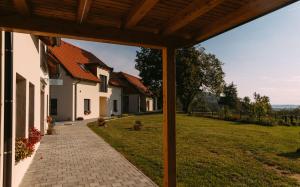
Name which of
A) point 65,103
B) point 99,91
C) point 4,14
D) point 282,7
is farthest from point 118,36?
point 99,91

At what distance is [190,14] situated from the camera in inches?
143

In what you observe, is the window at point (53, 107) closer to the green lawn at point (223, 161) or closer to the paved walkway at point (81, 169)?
the green lawn at point (223, 161)

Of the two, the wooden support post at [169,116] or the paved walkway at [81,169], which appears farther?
the paved walkway at [81,169]

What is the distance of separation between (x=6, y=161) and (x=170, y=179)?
2.94 m

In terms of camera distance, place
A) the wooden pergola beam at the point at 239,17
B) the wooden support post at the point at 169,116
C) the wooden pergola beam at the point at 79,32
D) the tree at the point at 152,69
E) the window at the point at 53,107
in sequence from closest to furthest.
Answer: the wooden pergola beam at the point at 239,17 → the wooden pergola beam at the point at 79,32 → the wooden support post at the point at 169,116 → the window at the point at 53,107 → the tree at the point at 152,69

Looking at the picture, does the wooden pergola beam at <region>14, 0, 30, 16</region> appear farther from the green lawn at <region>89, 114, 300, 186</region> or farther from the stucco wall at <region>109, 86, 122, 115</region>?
the stucco wall at <region>109, 86, 122, 115</region>

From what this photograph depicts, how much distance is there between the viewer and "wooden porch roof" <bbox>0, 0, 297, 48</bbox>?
3357 millimetres

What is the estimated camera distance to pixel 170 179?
181 inches

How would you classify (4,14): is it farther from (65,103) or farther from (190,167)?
(65,103)

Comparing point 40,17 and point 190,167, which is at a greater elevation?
point 40,17

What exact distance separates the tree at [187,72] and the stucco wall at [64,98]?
1750 centimetres

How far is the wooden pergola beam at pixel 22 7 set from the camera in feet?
10.4

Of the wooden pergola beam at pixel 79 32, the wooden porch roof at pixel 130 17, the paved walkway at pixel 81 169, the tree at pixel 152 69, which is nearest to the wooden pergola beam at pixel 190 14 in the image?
the wooden porch roof at pixel 130 17

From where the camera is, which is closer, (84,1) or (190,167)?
(84,1)
